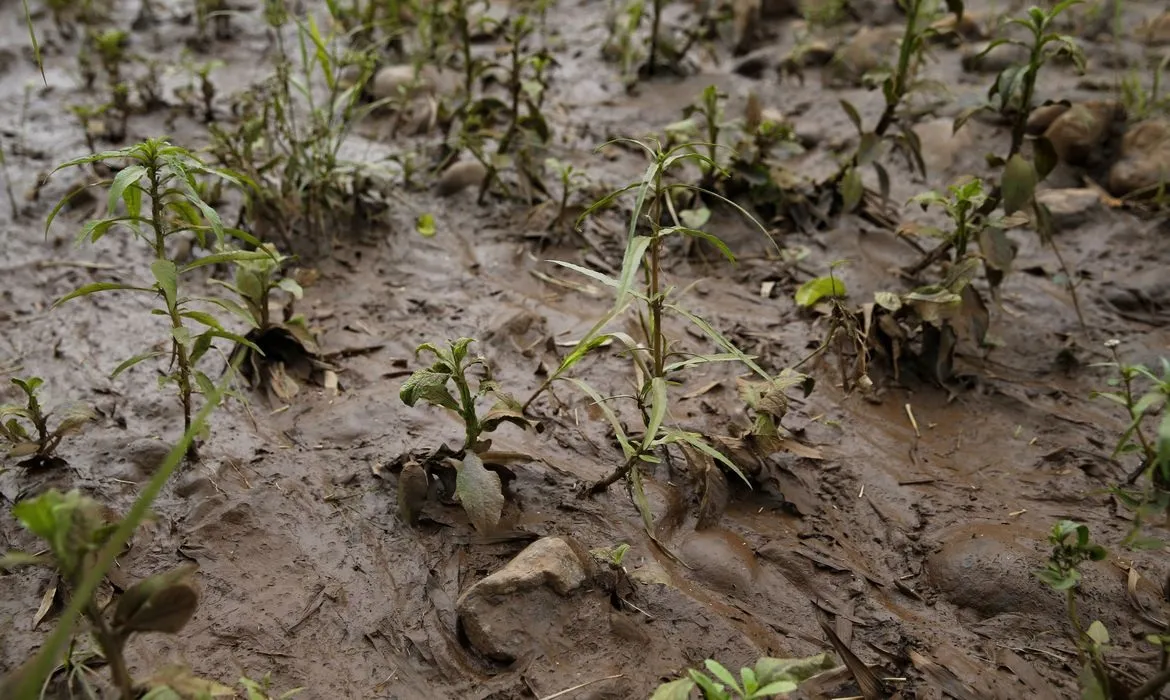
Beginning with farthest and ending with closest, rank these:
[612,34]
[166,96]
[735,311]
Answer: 1. [612,34]
2. [166,96]
3. [735,311]

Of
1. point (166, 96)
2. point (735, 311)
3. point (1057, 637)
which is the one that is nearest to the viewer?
point (1057, 637)

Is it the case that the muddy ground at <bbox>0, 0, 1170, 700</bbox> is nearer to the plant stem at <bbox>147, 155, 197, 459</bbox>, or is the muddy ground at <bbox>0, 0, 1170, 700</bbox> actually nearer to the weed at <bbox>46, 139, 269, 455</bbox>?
the plant stem at <bbox>147, 155, 197, 459</bbox>

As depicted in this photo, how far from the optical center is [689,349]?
2.91 m

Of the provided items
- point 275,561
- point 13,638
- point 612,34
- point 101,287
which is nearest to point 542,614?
point 275,561

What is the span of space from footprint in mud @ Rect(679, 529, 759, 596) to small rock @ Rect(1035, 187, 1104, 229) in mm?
2276

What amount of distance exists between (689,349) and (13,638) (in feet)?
6.65

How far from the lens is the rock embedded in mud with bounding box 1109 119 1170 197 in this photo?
11.6ft

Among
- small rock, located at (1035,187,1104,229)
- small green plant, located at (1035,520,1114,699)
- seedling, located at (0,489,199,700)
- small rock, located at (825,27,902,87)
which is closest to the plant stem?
seedling, located at (0,489,199,700)

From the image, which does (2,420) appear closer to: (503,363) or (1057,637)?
(503,363)

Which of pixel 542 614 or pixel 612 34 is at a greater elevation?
pixel 612 34

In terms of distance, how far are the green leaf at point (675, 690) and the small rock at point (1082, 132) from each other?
324 cm

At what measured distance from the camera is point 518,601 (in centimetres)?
189

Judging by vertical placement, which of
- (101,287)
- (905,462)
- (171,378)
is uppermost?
(101,287)

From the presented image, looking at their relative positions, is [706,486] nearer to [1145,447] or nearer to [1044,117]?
[1145,447]
